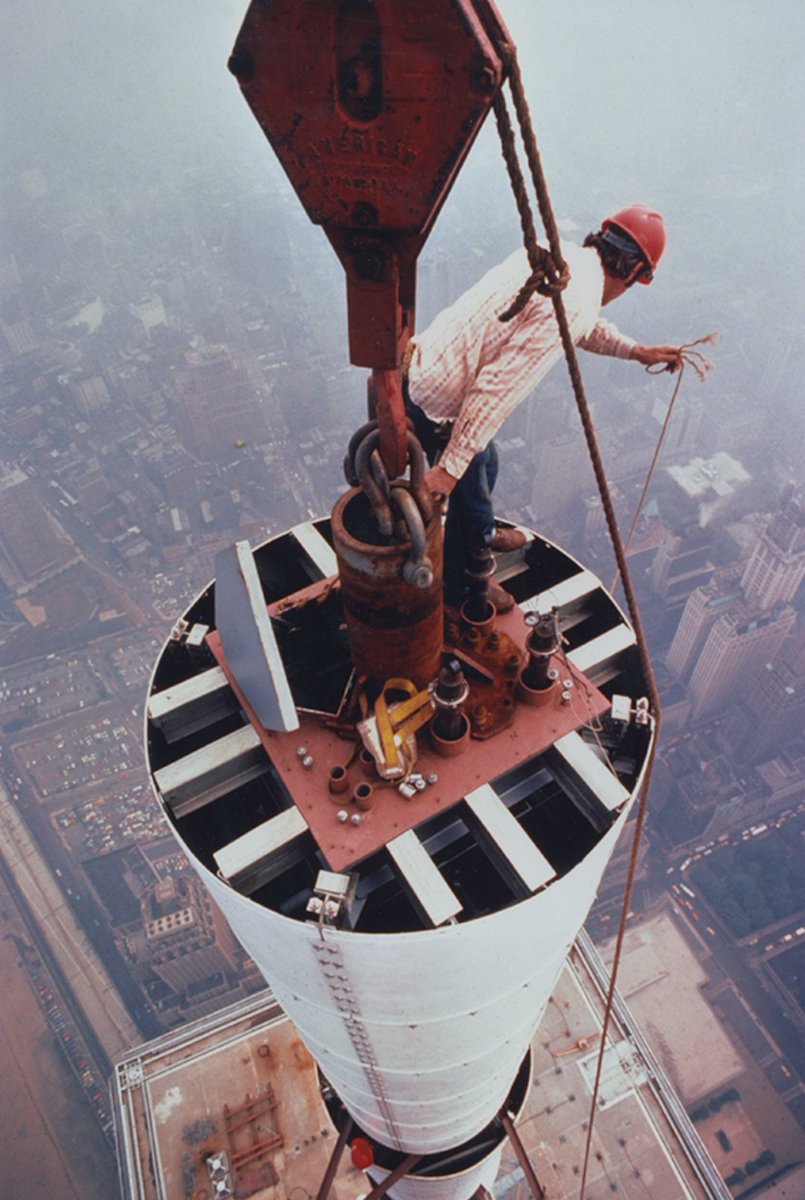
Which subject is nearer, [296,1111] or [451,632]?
[451,632]

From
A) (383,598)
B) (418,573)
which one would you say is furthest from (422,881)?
(418,573)

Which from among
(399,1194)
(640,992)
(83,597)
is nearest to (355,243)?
(399,1194)

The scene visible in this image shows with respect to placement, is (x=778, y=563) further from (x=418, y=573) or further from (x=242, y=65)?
(x=242, y=65)

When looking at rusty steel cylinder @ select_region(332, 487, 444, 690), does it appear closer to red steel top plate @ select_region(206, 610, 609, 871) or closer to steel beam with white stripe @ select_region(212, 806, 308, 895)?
red steel top plate @ select_region(206, 610, 609, 871)

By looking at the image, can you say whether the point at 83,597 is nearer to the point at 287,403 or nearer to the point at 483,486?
the point at 287,403

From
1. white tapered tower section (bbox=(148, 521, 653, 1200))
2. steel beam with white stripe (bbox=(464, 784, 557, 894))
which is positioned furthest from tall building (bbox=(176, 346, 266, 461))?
steel beam with white stripe (bbox=(464, 784, 557, 894))

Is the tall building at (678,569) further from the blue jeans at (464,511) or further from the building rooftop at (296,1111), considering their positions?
the blue jeans at (464,511)
